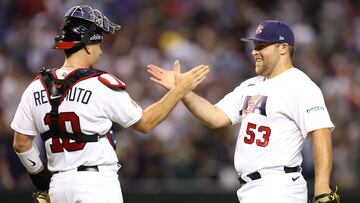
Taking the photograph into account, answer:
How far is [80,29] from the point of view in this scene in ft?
20.8

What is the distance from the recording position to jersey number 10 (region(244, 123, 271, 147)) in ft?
22.2

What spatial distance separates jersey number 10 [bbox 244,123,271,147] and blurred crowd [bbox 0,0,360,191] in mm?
4085

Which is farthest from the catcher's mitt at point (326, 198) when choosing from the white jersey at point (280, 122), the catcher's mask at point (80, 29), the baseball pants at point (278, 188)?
the catcher's mask at point (80, 29)

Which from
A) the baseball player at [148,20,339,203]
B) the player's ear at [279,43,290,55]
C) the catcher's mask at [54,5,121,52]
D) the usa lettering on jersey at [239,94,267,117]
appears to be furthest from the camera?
the player's ear at [279,43,290,55]

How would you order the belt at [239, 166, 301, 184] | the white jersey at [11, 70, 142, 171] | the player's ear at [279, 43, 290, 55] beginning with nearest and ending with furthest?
the white jersey at [11, 70, 142, 171]
the belt at [239, 166, 301, 184]
the player's ear at [279, 43, 290, 55]

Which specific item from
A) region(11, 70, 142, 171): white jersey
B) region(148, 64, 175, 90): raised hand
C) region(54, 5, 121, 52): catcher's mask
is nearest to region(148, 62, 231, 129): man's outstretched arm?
region(148, 64, 175, 90): raised hand

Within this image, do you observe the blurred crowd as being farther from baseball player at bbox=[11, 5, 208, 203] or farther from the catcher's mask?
the catcher's mask

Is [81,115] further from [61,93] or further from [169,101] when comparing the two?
[169,101]

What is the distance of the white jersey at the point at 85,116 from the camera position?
6.15 metres

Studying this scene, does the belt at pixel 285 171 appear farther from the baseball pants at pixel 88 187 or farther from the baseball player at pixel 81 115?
the baseball pants at pixel 88 187

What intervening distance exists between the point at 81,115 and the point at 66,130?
0.16 meters

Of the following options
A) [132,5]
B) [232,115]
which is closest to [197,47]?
[132,5]

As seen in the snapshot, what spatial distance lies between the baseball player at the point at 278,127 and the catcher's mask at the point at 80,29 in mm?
718

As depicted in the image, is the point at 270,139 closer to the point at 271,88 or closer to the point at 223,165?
the point at 271,88
